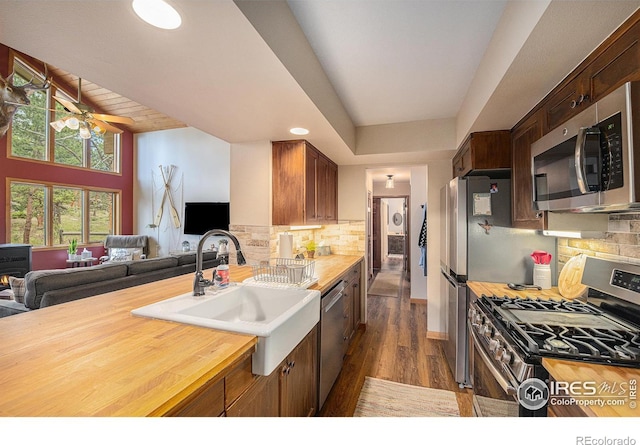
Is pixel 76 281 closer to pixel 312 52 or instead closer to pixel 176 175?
pixel 312 52

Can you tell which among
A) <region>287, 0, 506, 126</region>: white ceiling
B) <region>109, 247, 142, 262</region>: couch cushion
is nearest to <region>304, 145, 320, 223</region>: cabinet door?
<region>287, 0, 506, 126</region>: white ceiling

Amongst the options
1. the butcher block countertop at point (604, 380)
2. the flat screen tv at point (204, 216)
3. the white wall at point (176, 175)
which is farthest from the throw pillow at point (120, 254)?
the butcher block countertop at point (604, 380)

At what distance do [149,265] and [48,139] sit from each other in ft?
16.9

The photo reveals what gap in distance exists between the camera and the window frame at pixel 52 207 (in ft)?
17.1

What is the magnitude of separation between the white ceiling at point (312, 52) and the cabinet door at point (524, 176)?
0.12 meters

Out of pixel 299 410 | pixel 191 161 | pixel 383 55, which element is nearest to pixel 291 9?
pixel 383 55

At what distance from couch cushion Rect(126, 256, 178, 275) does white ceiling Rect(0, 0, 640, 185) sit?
1827 millimetres

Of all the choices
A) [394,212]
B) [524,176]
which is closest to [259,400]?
[524,176]

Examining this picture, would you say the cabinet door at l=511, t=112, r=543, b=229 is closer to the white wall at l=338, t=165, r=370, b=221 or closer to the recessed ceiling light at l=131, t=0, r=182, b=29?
the white wall at l=338, t=165, r=370, b=221

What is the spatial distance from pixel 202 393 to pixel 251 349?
232 millimetres

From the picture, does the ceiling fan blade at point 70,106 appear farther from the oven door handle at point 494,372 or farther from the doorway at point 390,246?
the doorway at point 390,246

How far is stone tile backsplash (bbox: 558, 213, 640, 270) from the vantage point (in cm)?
135
